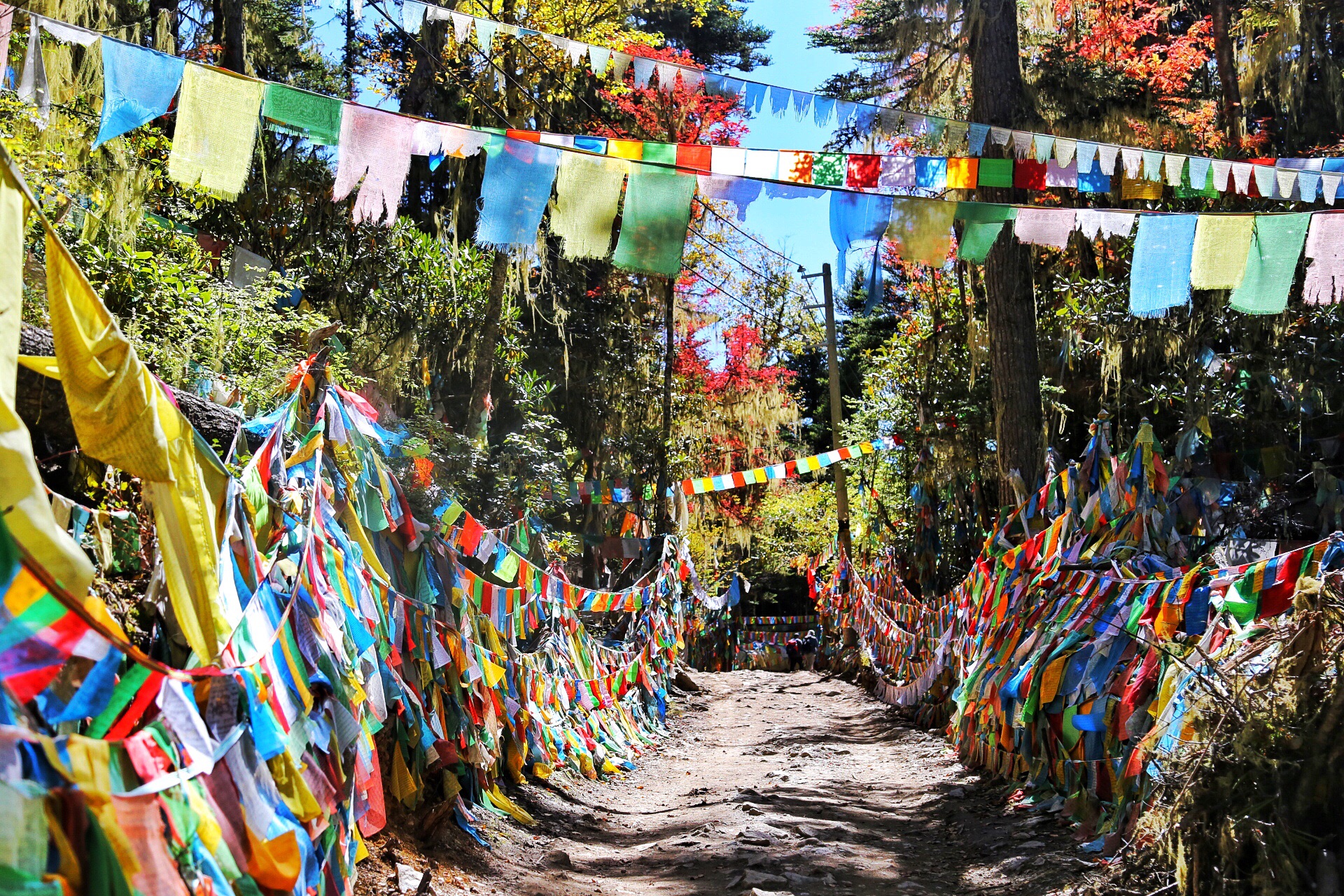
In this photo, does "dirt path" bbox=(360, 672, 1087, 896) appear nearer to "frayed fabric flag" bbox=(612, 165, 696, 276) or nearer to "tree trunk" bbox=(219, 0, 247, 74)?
"frayed fabric flag" bbox=(612, 165, 696, 276)

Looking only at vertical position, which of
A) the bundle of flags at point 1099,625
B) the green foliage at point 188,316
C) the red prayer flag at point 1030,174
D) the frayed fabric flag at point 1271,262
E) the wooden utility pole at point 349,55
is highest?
the wooden utility pole at point 349,55

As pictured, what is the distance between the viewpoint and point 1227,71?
41.3ft

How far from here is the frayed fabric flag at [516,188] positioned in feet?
17.8

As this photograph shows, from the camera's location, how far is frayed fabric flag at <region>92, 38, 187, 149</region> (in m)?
4.60

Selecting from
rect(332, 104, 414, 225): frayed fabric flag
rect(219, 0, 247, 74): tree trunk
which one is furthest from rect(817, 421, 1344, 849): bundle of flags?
rect(219, 0, 247, 74): tree trunk

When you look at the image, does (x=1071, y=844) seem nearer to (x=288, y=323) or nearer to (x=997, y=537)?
(x=997, y=537)

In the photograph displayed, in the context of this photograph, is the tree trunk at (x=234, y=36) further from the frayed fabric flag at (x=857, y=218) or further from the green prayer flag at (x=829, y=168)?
the frayed fabric flag at (x=857, y=218)

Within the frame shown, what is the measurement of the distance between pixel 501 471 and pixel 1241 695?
9.41 meters

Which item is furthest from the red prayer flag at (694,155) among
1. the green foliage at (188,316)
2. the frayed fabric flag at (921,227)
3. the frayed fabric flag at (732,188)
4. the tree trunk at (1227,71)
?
the tree trunk at (1227,71)

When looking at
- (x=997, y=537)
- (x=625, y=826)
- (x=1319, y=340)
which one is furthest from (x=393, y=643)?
(x=1319, y=340)

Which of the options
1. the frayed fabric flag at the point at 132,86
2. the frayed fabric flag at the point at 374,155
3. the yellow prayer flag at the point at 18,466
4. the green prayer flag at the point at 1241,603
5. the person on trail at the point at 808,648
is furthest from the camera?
the person on trail at the point at 808,648

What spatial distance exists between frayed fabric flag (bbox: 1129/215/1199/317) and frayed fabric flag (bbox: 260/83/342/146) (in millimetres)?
4389

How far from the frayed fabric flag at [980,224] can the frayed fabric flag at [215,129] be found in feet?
12.1

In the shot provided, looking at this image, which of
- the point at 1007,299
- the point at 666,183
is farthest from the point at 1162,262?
the point at 1007,299
